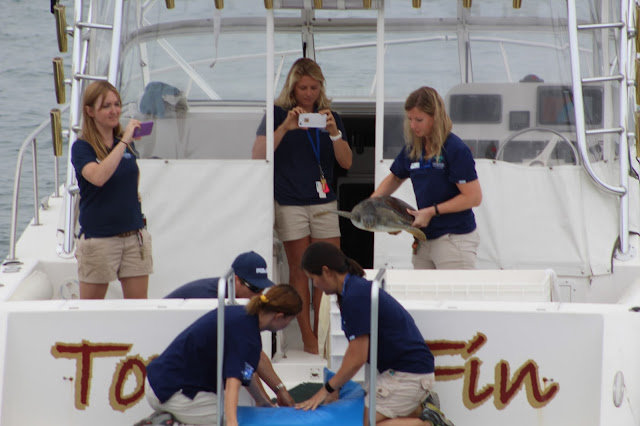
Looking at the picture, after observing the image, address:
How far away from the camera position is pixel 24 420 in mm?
4617

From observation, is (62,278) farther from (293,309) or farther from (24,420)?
(293,309)

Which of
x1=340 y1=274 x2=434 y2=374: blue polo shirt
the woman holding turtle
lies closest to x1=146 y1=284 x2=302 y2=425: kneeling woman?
x1=340 y1=274 x2=434 y2=374: blue polo shirt

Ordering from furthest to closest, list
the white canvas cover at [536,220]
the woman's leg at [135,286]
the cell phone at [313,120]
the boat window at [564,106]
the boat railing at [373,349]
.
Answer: the boat window at [564,106] < the white canvas cover at [536,220] < the cell phone at [313,120] < the woman's leg at [135,286] < the boat railing at [373,349]

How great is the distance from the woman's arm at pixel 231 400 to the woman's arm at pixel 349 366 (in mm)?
350

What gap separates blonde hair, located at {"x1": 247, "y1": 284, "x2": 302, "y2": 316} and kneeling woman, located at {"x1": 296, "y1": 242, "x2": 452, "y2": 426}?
0.52 ft

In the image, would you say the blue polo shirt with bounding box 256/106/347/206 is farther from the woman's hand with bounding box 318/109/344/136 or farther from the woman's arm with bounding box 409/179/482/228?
the woman's arm with bounding box 409/179/482/228

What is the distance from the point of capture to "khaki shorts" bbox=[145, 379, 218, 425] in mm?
4277

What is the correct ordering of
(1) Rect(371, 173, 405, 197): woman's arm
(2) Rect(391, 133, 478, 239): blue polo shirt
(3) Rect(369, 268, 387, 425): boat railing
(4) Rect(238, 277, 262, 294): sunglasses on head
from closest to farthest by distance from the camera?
(3) Rect(369, 268, 387, 425): boat railing → (4) Rect(238, 277, 262, 294): sunglasses on head → (2) Rect(391, 133, 478, 239): blue polo shirt → (1) Rect(371, 173, 405, 197): woman's arm

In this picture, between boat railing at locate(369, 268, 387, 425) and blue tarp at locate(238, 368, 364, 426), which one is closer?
boat railing at locate(369, 268, 387, 425)

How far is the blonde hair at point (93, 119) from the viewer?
4898 millimetres

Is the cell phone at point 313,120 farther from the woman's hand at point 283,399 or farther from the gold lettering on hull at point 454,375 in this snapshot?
the woman's hand at point 283,399

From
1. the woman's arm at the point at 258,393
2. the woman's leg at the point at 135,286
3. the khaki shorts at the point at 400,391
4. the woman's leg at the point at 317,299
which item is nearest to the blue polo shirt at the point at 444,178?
the woman's leg at the point at 317,299

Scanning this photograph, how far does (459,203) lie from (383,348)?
1.13 m

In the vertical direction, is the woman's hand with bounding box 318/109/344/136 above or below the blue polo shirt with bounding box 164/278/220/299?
above
